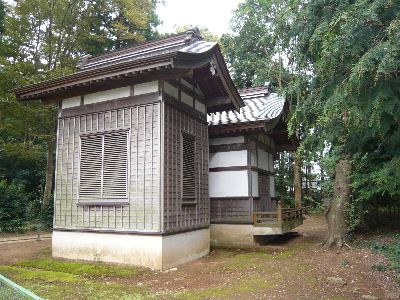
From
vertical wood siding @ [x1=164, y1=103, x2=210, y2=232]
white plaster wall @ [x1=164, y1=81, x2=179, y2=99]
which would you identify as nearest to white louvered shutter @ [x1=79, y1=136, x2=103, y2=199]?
vertical wood siding @ [x1=164, y1=103, x2=210, y2=232]

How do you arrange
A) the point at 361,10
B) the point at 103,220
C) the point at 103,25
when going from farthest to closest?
1. the point at 103,25
2. the point at 103,220
3. the point at 361,10

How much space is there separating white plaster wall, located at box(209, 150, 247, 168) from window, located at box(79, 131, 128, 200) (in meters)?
4.50

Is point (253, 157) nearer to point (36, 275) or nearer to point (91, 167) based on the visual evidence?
point (91, 167)

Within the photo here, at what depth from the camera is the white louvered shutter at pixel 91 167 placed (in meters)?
9.28

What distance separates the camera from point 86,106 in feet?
32.2

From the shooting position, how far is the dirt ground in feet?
20.7

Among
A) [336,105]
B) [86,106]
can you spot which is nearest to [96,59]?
[86,106]

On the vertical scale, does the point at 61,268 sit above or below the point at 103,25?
below

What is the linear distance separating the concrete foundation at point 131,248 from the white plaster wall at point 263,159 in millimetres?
4603

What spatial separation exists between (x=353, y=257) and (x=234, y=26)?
2095cm

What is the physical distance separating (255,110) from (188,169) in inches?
203

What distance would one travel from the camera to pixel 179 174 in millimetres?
9305

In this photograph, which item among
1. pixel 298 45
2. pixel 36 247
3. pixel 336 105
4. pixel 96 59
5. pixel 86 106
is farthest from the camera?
pixel 96 59

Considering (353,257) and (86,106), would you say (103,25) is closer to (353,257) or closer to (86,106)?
(86,106)
